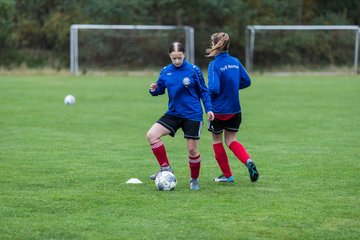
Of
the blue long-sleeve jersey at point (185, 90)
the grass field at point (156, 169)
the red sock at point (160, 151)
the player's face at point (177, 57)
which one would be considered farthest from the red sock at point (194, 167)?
the player's face at point (177, 57)

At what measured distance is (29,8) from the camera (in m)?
45.8

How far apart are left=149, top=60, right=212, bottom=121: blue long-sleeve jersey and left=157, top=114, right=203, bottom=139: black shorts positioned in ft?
0.17

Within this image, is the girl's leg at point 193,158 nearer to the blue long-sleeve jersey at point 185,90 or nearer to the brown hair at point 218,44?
the blue long-sleeve jersey at point 185,90

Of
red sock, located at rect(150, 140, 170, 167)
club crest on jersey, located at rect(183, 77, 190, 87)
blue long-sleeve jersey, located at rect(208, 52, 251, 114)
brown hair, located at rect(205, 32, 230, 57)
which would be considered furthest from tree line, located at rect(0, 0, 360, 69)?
club crest on jersey, located at rect(183, 77, 190, 87)

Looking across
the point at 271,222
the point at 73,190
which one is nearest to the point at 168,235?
the point at 271,222

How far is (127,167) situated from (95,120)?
308 inches

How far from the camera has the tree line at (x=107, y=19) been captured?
4241cm

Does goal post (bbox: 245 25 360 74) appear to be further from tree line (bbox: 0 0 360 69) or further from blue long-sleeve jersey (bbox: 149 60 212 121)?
blue long-sleeve jersey (bbox: 149 60 212 121)

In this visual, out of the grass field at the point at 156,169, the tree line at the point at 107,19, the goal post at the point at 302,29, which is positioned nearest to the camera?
the grass field at the point at 156,169

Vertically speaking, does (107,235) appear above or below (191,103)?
below

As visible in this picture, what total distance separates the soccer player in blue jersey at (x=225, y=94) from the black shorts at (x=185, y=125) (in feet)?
1.70

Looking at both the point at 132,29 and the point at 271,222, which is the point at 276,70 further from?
the point at 271,222

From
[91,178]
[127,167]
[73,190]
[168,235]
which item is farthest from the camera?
[127,167]

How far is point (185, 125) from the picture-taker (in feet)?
30.9
